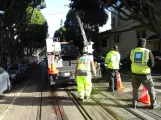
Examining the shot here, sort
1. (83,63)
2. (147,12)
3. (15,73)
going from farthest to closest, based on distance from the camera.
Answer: (147,12) → (15,73) → (83,63)

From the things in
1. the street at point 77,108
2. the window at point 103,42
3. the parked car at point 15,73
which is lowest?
the street at point 77,108

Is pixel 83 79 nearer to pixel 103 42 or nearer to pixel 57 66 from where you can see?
pixel 57 66

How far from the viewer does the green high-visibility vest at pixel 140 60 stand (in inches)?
353

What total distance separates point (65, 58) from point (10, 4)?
13.2 meters

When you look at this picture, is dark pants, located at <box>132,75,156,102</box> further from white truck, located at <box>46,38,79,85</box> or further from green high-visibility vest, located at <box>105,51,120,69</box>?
white truck, located at <box>46,38,79,85</box>

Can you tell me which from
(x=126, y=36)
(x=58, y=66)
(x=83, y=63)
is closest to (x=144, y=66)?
(x=83, y=63)

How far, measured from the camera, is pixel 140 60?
902cm

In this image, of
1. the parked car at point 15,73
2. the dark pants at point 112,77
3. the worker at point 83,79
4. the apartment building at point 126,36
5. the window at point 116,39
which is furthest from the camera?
the window at point 116,39

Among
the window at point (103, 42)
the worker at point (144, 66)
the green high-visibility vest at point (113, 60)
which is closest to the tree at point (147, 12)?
the green high-visibility vest at point (113, 60)

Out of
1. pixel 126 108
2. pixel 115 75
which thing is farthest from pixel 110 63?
pixel 126 108

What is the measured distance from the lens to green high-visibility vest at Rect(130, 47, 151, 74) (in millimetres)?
8969

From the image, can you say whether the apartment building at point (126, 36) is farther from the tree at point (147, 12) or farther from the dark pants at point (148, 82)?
the dark pants at point (148, 82)

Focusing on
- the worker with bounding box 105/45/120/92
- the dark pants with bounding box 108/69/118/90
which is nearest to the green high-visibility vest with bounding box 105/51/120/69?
the worker with bounding box 105/45/120/92

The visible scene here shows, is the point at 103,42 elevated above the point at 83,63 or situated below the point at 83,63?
above
